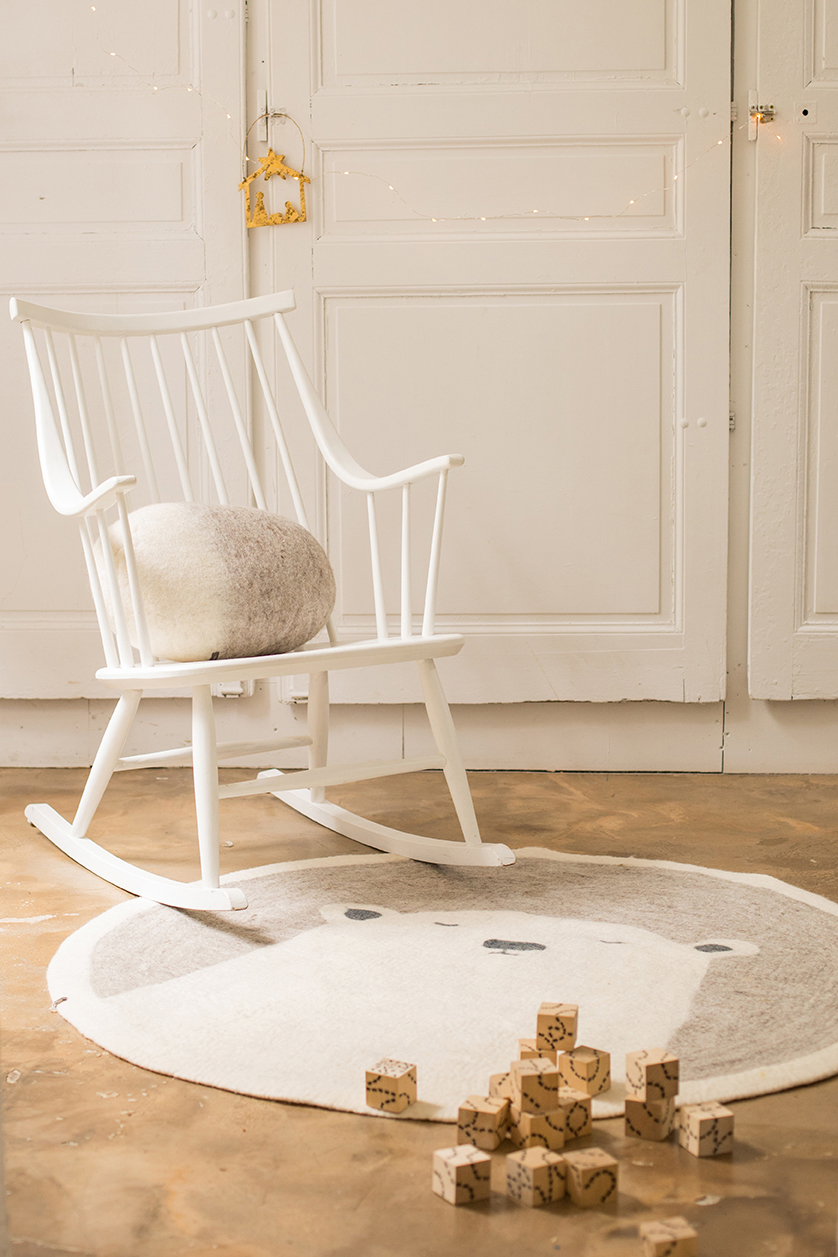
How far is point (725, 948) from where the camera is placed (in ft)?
4.14

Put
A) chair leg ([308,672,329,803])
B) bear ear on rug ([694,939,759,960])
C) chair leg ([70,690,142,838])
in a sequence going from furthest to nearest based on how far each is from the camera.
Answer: chair leg ([308,672,329,803]) → chair leg ([70,690,142,838]) → bear ear on rug ([694,939,759,960])

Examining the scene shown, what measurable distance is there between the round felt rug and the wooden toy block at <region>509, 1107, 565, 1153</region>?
2.8 inches

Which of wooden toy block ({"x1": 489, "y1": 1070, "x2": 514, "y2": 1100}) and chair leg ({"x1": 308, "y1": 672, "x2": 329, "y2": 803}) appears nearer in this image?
wooden toy block ({"x1": 489, "y1": 1070, "x2": 514, "y2": 1100})

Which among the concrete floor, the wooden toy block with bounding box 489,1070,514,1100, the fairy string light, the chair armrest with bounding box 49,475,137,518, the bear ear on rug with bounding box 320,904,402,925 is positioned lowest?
the bear ear on rug with bounding box 320,904,402,925

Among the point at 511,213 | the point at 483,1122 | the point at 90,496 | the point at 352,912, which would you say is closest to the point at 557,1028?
the point at 483,1122

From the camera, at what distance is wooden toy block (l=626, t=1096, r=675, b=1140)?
34.0 inches

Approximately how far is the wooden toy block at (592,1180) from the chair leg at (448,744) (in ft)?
2.72

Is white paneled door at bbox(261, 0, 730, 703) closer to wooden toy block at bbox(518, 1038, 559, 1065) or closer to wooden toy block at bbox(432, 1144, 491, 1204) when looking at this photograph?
wooden toy block at bbox(518, 1038, 559, 1065)

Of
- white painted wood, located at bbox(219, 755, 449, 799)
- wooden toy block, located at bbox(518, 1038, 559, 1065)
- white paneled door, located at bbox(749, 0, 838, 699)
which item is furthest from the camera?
white paneled door, located at bbox(749, 0, 838, 699)

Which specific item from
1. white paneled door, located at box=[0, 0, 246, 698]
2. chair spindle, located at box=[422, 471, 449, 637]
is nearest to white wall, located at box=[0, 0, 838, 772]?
white paneled door, located at box=[0, 0, 246, 698]

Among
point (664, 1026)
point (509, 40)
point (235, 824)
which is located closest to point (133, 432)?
point (235, 824)

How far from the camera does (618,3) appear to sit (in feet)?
7.32

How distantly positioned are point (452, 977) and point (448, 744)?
476 millimetres

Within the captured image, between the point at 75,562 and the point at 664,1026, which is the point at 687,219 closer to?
the point at 75,562
